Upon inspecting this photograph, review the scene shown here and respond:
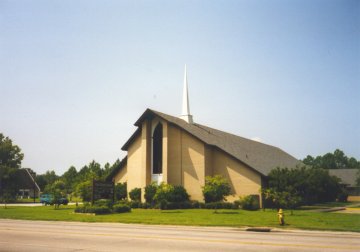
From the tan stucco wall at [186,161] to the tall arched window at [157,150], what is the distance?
59.0 inches

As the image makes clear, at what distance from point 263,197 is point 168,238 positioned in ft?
89.7

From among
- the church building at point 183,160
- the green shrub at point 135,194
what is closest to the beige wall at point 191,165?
the church building at point 183,160

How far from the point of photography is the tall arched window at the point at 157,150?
147ft

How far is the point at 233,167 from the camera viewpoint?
4231 cm

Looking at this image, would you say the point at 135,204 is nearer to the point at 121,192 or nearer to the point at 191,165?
the point at 121,192

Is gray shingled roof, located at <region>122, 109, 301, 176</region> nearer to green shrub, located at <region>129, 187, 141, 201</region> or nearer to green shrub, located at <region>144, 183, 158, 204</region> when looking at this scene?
green shrub, located at <region>129, 187, 141, 201</region>

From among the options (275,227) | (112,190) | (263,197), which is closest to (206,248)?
(275,227)

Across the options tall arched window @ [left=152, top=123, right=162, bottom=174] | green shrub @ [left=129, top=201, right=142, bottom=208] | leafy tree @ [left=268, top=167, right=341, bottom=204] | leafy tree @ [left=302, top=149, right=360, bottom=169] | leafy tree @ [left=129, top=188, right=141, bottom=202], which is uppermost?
leafy tree @ [left=302, top=149, right=360, bottom=169]

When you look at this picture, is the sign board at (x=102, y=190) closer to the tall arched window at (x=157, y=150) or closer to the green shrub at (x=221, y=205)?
the tall arched window at (x=157, y=150)

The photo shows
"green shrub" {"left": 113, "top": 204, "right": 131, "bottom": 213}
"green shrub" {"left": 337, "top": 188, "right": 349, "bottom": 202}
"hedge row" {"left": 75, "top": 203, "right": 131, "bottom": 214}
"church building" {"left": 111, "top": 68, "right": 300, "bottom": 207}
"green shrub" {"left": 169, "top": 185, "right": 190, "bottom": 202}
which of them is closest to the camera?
"hedge row" {"left": 75, "top": 203, "right": 131, "bottom": 214}

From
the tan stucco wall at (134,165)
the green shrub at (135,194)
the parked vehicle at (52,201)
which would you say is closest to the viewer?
the parked vehicle at (52,201)

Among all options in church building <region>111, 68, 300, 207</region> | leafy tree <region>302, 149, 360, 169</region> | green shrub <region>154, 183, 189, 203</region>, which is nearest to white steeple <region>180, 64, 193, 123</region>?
church building <region>111, 68, 300, 207</region>

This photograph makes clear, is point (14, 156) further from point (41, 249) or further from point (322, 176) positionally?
point (41, 249)

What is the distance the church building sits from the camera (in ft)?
136
